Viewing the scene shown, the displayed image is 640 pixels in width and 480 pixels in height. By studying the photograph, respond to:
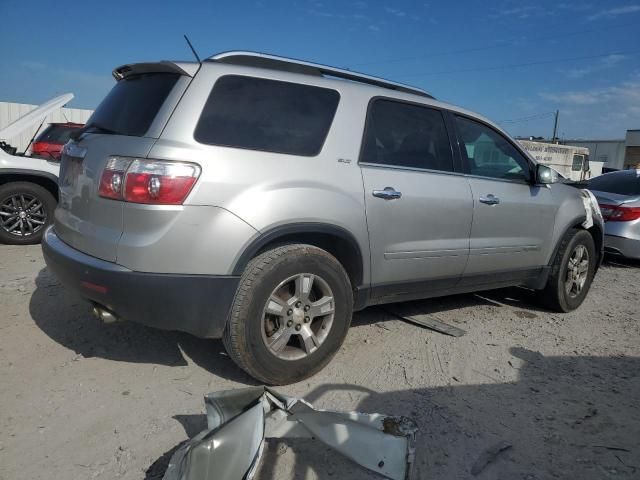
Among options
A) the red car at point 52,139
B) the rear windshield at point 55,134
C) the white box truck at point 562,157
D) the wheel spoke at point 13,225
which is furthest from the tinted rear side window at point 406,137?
the white box truck at point 562,157

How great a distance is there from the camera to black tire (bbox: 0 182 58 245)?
6.61 m

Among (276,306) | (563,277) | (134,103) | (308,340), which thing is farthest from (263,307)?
(563,277)

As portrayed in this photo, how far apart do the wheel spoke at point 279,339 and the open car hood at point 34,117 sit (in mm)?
4982

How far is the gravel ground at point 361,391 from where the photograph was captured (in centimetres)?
246

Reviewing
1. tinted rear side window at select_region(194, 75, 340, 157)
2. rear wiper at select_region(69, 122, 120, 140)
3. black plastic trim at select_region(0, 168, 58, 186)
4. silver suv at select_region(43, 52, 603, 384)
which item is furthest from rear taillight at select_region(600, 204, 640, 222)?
black plastic trim at select_region(0, 168, 58, 186)

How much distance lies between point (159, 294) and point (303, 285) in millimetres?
→ 837

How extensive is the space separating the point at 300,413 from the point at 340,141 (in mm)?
1683

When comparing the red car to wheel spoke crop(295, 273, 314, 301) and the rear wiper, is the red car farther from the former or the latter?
wheel spoke crop(295, 273, 314, 301)

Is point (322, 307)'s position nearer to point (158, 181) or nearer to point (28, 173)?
point (158, 181)

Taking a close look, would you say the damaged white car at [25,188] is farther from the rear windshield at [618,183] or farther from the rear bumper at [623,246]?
the rear windshield at [618,183]

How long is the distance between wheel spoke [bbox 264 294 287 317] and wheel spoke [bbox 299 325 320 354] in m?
0.21

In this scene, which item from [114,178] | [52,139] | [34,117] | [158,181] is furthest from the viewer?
[52,139]

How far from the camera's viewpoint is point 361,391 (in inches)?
124

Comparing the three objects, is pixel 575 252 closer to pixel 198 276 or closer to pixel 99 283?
pixel 198 276
